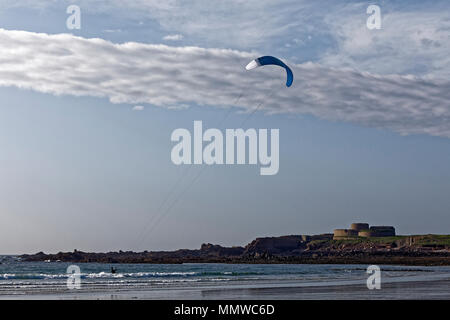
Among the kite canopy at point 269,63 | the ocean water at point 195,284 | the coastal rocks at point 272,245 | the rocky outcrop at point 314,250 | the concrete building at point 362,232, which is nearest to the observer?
the ocean water at point 195,284

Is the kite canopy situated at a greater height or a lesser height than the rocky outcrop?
greater

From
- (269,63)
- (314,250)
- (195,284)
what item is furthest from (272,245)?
(269,63)

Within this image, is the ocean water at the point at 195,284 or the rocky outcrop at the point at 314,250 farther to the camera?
the rocky outcrop at the point at 314,250

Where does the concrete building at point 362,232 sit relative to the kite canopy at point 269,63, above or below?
below

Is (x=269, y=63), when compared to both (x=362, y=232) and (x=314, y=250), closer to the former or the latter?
(x=314, y=250)

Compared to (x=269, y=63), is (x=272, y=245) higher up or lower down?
lower down

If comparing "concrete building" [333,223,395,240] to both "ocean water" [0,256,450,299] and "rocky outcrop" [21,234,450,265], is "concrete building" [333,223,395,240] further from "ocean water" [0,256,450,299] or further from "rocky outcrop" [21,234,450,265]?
"ocean water" [0,256,450,299]

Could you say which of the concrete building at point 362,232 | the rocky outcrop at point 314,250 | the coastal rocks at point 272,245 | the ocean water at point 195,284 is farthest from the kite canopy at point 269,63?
the concrete building at point 362,232

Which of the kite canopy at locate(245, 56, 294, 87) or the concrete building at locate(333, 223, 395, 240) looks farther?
the concrete building at locate(333, 223, 395, 240)

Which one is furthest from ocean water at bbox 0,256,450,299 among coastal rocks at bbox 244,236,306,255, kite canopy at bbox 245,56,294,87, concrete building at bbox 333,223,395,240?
concrete building at bbox 333,223,395,240

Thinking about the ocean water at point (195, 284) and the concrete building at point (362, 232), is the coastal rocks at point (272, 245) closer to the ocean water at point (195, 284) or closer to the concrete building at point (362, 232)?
the concrete building at point (362, 232)

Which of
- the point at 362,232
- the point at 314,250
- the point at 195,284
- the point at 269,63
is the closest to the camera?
the point at 269,63
